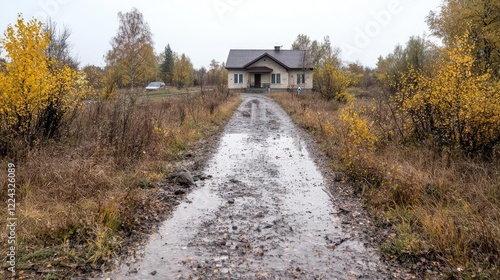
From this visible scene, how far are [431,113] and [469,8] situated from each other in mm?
16494

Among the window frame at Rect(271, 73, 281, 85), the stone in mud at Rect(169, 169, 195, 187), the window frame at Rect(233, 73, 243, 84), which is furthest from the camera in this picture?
the window frame at Rect(233, 73, 243, 84)

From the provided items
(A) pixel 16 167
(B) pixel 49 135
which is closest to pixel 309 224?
(A) pixel 16 167

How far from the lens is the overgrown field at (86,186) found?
3885 mm

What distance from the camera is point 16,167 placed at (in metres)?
5.89

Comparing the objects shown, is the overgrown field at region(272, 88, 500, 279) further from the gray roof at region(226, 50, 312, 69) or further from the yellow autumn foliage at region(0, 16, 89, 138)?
the gray roof at region(226, 50, 312, 69)

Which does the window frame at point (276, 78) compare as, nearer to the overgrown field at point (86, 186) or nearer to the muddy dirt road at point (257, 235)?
the overgrown field at point (86, 186)

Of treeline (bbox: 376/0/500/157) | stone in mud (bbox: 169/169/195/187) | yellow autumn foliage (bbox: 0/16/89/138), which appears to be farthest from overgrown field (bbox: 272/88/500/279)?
yellow autumn foliage (bbox: 0/16/89/138)

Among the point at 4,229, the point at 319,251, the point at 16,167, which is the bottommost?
the point at 319,251

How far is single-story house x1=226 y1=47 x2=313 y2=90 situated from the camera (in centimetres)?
4466

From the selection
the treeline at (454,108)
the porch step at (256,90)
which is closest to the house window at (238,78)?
the porch step at (256,90)

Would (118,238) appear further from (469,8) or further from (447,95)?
(469,8)

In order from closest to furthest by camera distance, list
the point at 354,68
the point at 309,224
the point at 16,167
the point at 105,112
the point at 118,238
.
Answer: the point at 118,238 → the point at 309,224 → the point at 16,167 → the point at 105,112 → the point at 354,68

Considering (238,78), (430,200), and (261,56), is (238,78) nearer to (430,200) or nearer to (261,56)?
(261,56)

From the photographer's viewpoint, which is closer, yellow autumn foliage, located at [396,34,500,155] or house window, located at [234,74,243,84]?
yellow autumn foliage, located at [396,34,500,155]
